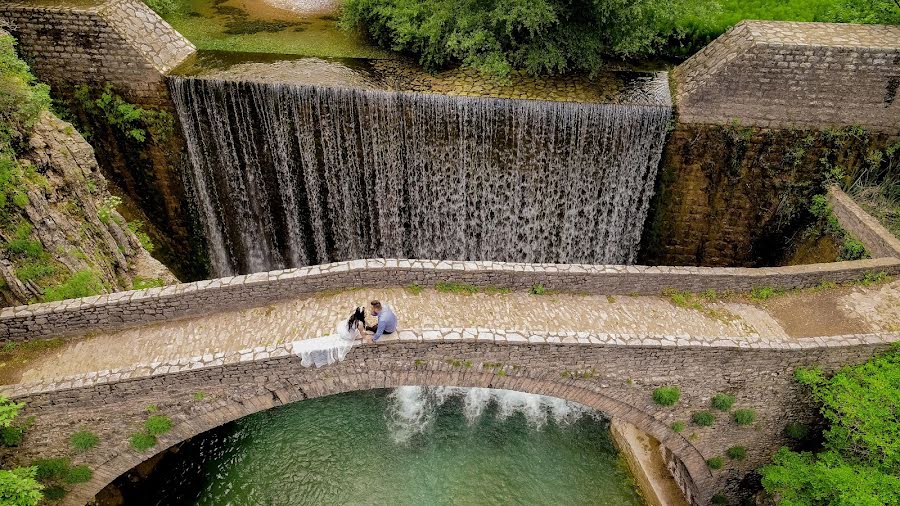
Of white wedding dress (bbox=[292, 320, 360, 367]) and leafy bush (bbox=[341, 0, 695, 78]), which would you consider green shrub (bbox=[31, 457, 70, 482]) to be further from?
leafy bush (bbox=[341, 0, 695, 78])

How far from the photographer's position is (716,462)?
8.97 m

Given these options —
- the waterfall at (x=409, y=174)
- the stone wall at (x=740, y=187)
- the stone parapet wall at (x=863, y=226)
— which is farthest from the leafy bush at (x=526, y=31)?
the stone parapet wall at (x=863, y=226)

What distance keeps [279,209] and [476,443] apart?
6179 millimetres

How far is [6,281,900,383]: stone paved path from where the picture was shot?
311 inches

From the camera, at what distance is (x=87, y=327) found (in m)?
8.14

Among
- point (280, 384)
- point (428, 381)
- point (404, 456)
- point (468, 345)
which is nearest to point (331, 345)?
point (280, 384)

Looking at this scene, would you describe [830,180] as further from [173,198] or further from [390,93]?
[173,198]

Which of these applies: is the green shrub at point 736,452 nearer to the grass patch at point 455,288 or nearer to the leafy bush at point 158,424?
the grass patch at point 455,288

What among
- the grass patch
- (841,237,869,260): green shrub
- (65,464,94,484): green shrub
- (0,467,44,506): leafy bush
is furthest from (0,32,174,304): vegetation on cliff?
(841,237,869,260): green shrub

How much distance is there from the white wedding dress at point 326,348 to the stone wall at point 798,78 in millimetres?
7461

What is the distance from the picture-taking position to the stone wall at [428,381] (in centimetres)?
726

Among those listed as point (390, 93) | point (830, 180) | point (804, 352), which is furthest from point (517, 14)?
point (804, 352)

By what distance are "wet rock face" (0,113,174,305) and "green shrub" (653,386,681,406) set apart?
8.01 metres

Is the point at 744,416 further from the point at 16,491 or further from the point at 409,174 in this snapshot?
the point at 16,491
